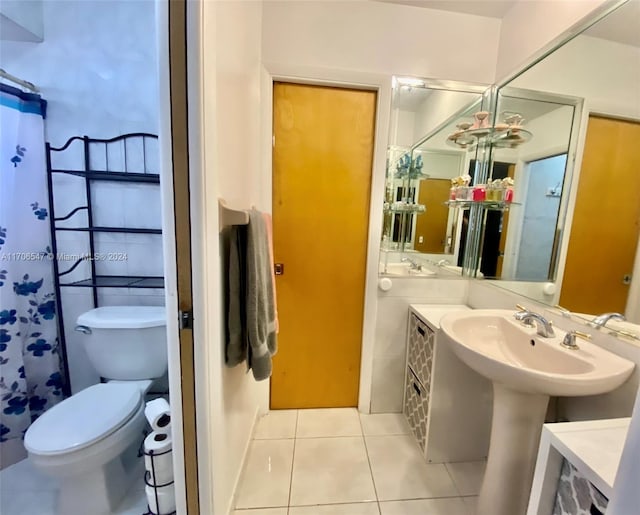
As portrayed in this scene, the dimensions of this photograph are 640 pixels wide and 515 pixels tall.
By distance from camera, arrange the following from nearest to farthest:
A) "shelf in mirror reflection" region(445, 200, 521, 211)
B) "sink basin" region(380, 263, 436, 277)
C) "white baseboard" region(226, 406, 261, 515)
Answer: "white baseboard" region(226, 406, 261, 515), "shelf in mirror reflection" region(445, 200, 521, 211), "sink basin" region(380, 263, 436, 277)

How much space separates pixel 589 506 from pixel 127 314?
1825mm

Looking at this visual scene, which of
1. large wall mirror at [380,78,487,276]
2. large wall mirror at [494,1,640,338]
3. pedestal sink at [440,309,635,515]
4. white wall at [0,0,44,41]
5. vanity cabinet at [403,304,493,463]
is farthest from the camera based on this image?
large wall mirror at [380,78,487,276]

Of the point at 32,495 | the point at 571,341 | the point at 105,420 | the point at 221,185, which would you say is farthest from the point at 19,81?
the point at 571,341

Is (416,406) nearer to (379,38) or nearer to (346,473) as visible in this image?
(346,473)

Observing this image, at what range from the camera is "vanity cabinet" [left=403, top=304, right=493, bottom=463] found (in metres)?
1.42

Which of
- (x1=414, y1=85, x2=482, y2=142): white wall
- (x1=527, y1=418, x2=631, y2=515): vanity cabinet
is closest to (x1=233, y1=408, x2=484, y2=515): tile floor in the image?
(x1=527, y1=418, x2=631, y2=515): vanity cabinet

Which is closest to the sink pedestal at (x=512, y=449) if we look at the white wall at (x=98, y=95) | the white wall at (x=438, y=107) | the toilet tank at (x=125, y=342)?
the white wall at (x=438, y=107)

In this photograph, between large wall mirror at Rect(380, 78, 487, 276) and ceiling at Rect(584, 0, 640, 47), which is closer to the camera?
ceiling at Rect(584, 0, 640, 47)

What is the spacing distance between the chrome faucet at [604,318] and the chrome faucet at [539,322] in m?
0.13

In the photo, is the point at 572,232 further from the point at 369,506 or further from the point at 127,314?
the point at 127,314

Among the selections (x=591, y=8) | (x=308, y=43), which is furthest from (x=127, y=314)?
(x=591, y=8)

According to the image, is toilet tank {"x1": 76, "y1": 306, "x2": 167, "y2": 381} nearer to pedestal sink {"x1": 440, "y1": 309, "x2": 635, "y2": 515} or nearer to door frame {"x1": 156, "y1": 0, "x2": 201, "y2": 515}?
door frame {"x1": 156, "y1": 0, "x2": 201, "y2": 515}

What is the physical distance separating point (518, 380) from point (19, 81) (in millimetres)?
2453

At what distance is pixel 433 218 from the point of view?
1824 mm
